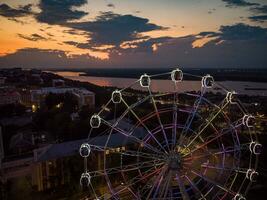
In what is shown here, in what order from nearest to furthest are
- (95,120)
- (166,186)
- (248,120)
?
1. (166,186)
2. (248,120)
3. (95,120)

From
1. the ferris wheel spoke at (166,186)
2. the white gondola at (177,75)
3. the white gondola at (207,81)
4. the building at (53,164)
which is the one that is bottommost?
the building at (53,164)

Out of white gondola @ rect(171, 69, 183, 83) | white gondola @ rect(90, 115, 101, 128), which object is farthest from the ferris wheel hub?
white gondola @ rect(90, 115, 101, 128)

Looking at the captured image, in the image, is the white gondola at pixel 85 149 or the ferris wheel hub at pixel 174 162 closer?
the ferris wheel hub at pixel 174 162

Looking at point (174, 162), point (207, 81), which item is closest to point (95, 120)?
point (174, 162)

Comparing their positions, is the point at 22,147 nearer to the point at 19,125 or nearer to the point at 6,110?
the point at 19,125

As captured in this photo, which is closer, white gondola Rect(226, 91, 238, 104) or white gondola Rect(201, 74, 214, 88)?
white gondola Rect(201, 74, 214, 88)

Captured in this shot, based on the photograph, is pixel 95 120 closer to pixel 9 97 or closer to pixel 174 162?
pixel 174 162

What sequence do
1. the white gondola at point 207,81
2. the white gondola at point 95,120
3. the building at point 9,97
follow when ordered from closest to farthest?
the white gondola at point 207,81 < the white gondola at point 95,120 < the building at point 9,97

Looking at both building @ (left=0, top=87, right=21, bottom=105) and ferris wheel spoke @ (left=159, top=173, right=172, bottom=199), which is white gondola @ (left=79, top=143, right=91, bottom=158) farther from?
building @ (left=0, top=87, right=21, bottom=105)

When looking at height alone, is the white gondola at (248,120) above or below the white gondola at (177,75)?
below

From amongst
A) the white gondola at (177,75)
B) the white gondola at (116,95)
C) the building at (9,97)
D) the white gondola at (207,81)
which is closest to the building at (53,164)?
the white gondola at (116,95)

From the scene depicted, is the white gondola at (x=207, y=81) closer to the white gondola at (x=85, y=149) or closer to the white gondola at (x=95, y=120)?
the white gondola at (x=95, y=120)

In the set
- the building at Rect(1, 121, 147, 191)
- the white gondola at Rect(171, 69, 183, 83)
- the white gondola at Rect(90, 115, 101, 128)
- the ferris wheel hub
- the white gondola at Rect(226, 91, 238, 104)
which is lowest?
the building at Rect(1, 121, 147, 191)
